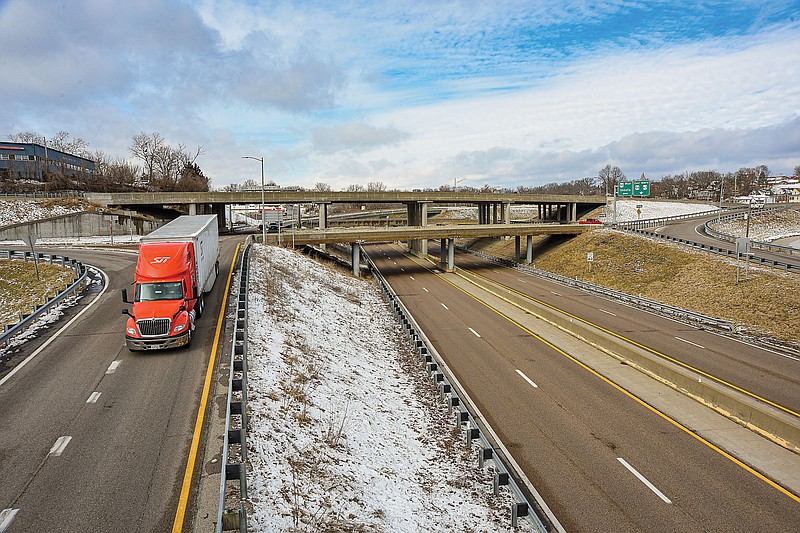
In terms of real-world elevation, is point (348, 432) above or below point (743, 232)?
below

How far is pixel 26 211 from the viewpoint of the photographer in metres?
59.0

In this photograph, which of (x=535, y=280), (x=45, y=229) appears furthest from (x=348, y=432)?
(x=45, y=229)

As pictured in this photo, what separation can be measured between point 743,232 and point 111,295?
8714cm

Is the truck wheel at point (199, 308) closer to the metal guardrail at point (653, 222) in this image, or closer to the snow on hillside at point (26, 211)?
the snow on hillside at point (26, 211)

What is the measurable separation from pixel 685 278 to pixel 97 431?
156ft

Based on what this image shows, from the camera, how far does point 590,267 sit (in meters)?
54.8

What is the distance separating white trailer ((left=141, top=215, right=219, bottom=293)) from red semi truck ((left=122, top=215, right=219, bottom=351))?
4cm

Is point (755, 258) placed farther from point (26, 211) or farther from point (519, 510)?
point (26, 211)

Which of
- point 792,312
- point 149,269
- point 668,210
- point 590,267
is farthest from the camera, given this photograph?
point 668,210

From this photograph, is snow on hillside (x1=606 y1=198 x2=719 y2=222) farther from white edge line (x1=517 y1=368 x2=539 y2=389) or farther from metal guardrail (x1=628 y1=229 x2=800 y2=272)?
white edge line (x1=517 y1=368 x2=539 y2=389)

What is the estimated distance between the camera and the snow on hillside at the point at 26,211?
186 feet

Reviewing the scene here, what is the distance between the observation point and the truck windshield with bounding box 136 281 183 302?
60.0 feet

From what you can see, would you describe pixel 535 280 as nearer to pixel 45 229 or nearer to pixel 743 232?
pixel 743 232

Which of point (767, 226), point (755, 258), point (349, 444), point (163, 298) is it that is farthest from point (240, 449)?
point (767, 226)
